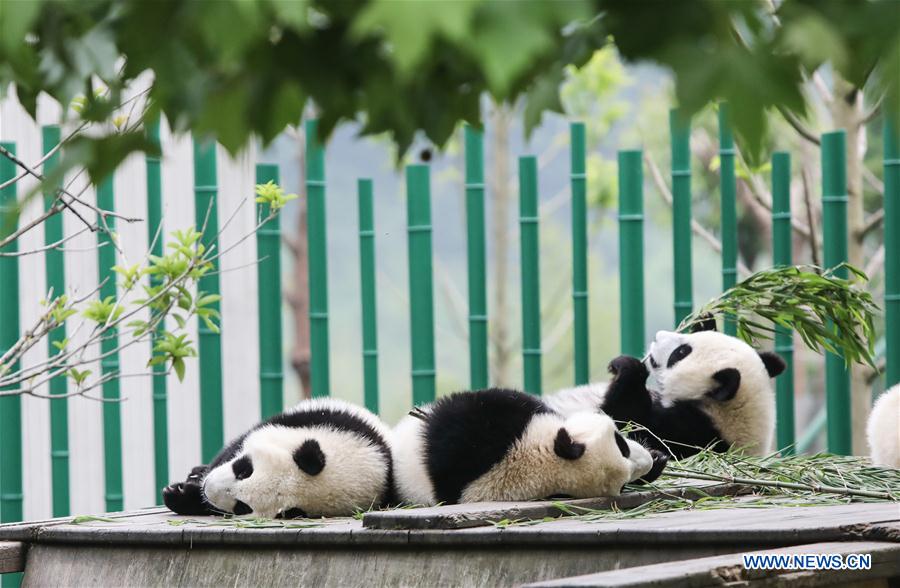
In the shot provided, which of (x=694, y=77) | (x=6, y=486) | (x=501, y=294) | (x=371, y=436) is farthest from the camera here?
(x=501, y=294)

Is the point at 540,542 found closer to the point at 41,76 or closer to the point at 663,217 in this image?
the point at 41,76

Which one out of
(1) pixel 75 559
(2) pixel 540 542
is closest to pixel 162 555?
(1) pixel 75 559

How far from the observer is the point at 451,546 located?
2.04m

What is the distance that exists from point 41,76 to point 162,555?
4.61 ft

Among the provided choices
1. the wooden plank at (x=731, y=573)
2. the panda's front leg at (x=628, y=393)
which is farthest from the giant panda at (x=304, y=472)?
the wooden plank at (x=731, y=573)

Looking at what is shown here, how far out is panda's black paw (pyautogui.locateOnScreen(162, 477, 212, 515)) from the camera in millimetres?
2736

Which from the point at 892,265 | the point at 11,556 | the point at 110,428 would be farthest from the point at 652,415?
the point at 110,428

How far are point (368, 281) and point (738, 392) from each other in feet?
4.65

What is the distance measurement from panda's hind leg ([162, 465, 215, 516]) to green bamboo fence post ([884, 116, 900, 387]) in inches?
88.6

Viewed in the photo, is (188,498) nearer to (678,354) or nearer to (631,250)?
(678,354)

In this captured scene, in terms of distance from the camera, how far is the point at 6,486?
3811mm

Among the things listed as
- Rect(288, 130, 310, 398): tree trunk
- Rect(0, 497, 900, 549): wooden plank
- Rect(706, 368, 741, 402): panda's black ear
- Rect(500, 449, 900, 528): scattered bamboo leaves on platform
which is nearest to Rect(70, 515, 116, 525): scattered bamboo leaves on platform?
Rect(0, 497, 900, 549): wooden plank

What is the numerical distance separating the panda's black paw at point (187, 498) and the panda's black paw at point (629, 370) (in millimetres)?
1145

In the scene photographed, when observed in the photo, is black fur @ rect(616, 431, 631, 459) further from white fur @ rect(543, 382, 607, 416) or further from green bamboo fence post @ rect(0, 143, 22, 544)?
green bamboo fence post @ rect(0, 143, 22, 544)
